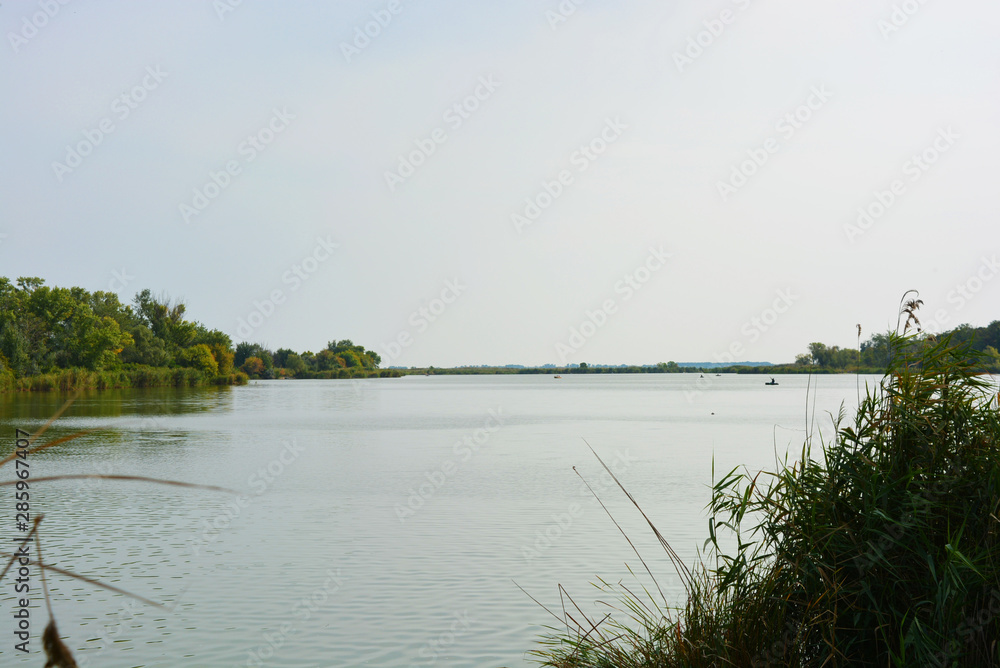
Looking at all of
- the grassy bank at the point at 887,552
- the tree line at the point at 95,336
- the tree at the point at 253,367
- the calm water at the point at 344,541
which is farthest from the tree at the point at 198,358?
the grassy bank at the point at 887,552

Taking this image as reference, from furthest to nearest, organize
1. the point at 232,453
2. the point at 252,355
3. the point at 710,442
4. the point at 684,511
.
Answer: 1. the point at 252,355
2. the point at 710,442
3. the point at 232,453
4. the point at 684,511

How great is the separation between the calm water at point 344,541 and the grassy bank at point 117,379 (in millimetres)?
31414

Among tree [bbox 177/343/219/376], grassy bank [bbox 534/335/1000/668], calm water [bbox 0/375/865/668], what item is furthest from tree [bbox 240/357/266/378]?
grassy bank [bbox 534/335/1000/668]

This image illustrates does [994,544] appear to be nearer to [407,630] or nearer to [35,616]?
[407,630]

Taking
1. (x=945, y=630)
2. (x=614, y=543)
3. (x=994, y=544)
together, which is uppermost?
(x=994, y=544)

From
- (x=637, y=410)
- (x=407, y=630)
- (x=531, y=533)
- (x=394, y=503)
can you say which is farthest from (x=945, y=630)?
(x=637, y=410)

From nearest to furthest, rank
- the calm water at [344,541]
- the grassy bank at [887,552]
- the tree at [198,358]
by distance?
the grassy bank at [887,552], the calm water at [344,541], the tree at [198,358]

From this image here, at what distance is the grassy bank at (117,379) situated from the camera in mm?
60062

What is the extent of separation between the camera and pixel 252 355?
130500mm

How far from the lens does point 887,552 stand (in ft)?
14.8

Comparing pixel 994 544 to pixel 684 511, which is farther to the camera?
pixel 684 511

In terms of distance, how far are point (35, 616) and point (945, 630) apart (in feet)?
30.7

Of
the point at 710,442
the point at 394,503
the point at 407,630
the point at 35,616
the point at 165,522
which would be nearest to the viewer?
the point at 407,630

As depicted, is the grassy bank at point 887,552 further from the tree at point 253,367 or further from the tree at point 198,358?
the tree at point 253,367
